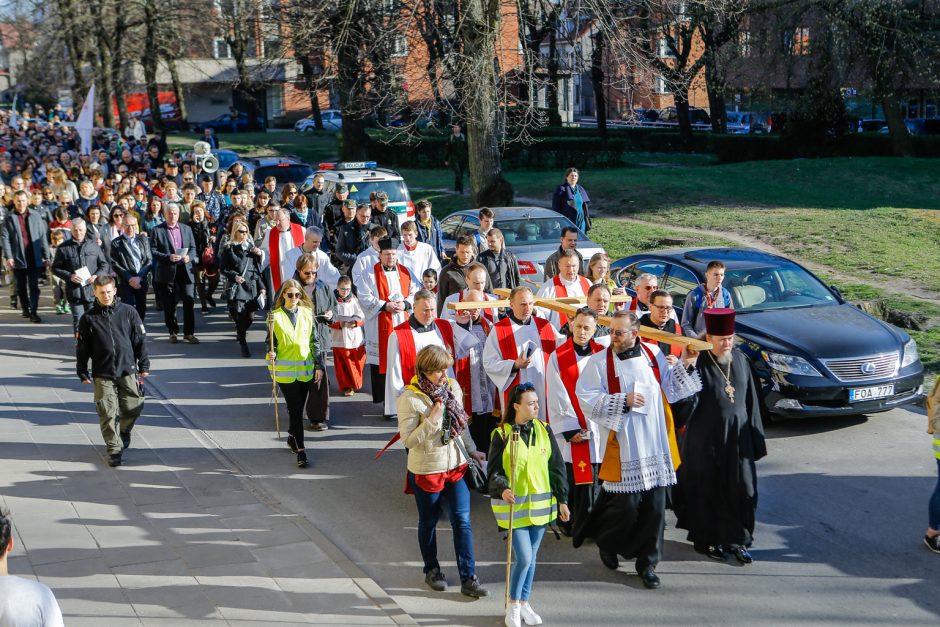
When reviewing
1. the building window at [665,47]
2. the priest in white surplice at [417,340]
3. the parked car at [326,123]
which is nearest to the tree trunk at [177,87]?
the parked car at [326,123]

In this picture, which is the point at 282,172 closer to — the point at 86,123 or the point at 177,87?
the point at 86,123

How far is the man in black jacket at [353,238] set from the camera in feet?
46.0

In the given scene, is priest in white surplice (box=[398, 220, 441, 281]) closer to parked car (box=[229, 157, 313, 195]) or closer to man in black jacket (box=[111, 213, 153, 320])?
man in black jacket (box=[111, 213, 153, 320])

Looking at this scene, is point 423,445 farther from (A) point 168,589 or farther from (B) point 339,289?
(B) point 339,289

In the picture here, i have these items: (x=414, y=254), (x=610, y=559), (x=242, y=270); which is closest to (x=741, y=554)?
(x=610, y=559)

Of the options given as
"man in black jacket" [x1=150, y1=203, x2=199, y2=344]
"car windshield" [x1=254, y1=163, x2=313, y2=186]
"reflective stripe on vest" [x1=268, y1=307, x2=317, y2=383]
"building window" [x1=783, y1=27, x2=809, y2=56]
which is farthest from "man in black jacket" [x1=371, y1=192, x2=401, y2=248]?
"building window" [x1=783, y1=27, x2=809, y2=56]

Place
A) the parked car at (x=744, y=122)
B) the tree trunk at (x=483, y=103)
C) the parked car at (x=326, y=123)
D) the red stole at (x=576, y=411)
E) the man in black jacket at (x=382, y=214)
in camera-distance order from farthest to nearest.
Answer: the parked car at (x=326, y=123) < the parked car at (x=744, y=122) < the tree trunk at (x=483, y=103) < the man in black jacket at (x=382, y=214) < the red stole at (x=576, y=411)

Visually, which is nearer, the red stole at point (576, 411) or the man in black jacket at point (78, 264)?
the red stole at point (576, 411)

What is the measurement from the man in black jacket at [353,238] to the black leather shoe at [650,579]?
7890mm

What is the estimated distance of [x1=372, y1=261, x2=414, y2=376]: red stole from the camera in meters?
10.8

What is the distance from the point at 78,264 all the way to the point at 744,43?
25894mm

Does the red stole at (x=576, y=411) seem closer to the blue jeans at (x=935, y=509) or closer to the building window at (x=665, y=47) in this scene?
the blue jeans at (x=935, y=509)

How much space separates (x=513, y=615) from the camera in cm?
629

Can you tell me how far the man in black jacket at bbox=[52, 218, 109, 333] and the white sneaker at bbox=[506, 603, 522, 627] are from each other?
341 inches
